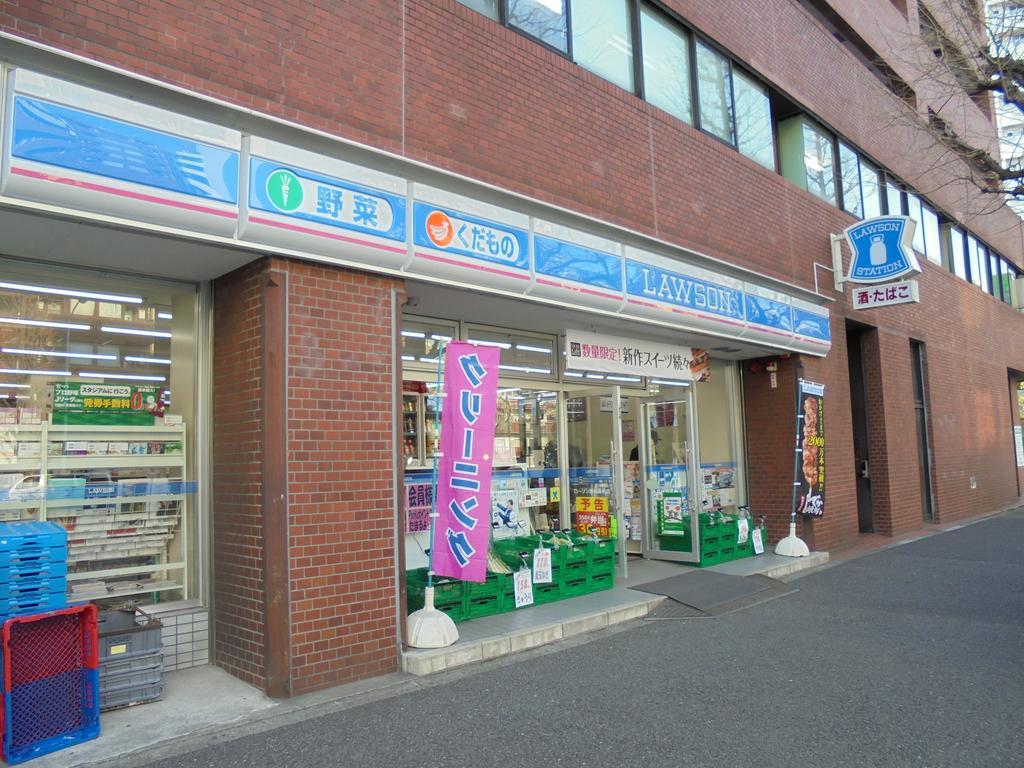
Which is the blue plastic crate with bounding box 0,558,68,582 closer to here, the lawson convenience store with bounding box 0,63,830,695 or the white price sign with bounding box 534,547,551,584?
the lawson convenience store with bounding box 0,63,830,695

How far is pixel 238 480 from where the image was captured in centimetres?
548

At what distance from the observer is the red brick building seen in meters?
4.69

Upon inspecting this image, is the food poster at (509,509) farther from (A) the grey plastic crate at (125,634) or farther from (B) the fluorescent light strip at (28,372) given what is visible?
(B) the fluorescent light strip at (28,372)

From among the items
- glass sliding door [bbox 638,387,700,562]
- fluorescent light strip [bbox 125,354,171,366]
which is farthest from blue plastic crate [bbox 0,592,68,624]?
glass sliding door [bbox 638,387,700,562]

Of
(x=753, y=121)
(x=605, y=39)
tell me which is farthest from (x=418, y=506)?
(x=753, y=121)

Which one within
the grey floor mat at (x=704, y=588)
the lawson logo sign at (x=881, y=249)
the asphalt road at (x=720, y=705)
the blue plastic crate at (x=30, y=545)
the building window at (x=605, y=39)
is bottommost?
the asphalt road at (x=720, y=705)

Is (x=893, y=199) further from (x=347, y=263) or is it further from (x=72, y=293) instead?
(x=72, y=293)

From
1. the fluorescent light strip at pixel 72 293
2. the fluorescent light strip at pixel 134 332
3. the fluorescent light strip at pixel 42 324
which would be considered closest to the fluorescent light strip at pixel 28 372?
the fluorescent light strip at pixel 42 324

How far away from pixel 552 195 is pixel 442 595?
3.97 meters

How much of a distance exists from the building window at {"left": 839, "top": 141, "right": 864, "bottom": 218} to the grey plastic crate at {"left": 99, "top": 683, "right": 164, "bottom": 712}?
13054 mm

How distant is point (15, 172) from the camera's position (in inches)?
157

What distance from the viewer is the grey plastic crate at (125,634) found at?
4793 mm

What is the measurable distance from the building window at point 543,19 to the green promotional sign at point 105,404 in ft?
16.4

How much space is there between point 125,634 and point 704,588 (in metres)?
5.81
